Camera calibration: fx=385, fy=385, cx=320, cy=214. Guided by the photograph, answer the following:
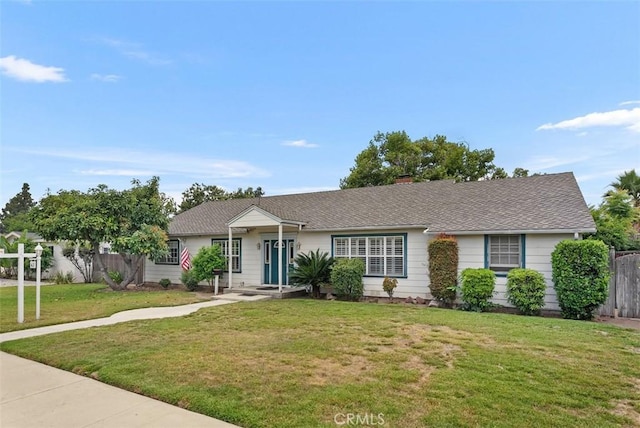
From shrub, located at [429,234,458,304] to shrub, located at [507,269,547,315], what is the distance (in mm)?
1564

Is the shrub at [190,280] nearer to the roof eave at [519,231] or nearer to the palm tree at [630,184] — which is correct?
the roof eave at [519,231]

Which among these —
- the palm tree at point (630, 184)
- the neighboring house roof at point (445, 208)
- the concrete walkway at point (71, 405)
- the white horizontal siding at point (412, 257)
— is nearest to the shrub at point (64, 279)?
the white horizontal siding at point (412, 257)

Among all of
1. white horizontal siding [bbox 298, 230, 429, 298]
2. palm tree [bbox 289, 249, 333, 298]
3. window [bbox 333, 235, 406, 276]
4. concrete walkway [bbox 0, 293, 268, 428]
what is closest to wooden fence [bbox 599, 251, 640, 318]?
white horizontal siding [bbox 298, 230, 429, 298]

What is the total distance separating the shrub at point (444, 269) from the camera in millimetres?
11344

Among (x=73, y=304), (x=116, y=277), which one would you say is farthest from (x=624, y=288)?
(x=116, y=277)

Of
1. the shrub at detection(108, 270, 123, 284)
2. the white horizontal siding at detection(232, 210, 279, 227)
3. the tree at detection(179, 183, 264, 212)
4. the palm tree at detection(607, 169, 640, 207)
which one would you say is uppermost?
the tree at detection(179, 183, 264, 212)

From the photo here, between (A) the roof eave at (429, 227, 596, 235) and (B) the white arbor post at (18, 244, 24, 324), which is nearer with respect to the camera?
(B) the white arbor post at (18, 244, 24, 324)

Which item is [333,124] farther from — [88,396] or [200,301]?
[88,396]

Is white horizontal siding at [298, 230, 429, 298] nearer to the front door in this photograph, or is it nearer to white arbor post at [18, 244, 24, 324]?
the front door

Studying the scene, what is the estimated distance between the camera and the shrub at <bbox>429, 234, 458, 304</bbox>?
11.3 meters

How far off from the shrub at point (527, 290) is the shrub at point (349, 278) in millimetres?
4620

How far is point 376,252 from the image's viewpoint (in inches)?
528

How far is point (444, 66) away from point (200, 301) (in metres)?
13.5
